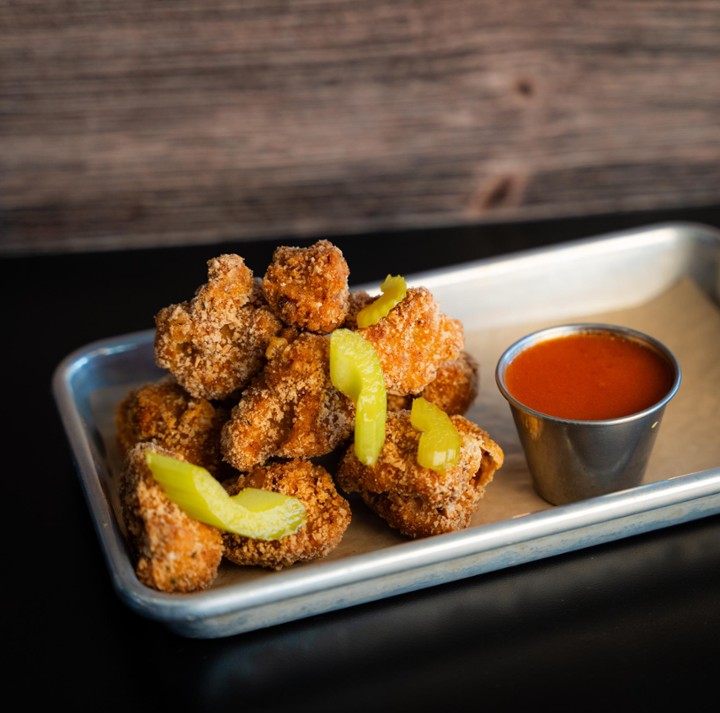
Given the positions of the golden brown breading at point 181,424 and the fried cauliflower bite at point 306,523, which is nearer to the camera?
the fried cauliflower bite at point 306,523

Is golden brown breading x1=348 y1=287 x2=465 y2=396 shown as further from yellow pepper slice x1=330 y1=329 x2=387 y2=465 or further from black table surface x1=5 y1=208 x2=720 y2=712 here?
black table surface x1=5 y1=208 x2=720 y2=712

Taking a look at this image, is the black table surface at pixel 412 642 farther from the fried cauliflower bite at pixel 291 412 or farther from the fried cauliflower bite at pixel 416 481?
the fried cauliflower bite at pixel 291 412

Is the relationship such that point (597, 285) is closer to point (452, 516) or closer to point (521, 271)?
point (521, 271)

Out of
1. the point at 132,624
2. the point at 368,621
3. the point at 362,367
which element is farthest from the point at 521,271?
the point at 132,624

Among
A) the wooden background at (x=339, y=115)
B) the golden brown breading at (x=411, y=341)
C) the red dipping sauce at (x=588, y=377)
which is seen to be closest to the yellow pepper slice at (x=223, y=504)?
the golden brown breading at (x=411, y=341)

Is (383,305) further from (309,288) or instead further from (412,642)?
(412,642)

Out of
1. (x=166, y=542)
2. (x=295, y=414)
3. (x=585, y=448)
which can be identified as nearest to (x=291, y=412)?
(x=295, y=414)

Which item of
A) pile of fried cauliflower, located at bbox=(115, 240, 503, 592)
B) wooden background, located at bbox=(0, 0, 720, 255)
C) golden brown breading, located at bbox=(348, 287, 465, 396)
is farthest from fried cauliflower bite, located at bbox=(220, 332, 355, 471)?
wooden background, located at bbox=(0, 0, 720, 255)

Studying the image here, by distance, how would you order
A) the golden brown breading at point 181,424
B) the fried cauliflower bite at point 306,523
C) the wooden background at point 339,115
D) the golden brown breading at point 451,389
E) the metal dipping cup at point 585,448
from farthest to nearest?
the wooden background at point 339,115 → the golden brown breading at point 451,389 → the golden brown breading at point 181,424 → the metal dipping cup at point 585,448 → the fried cauliflower bite at point 306,523
